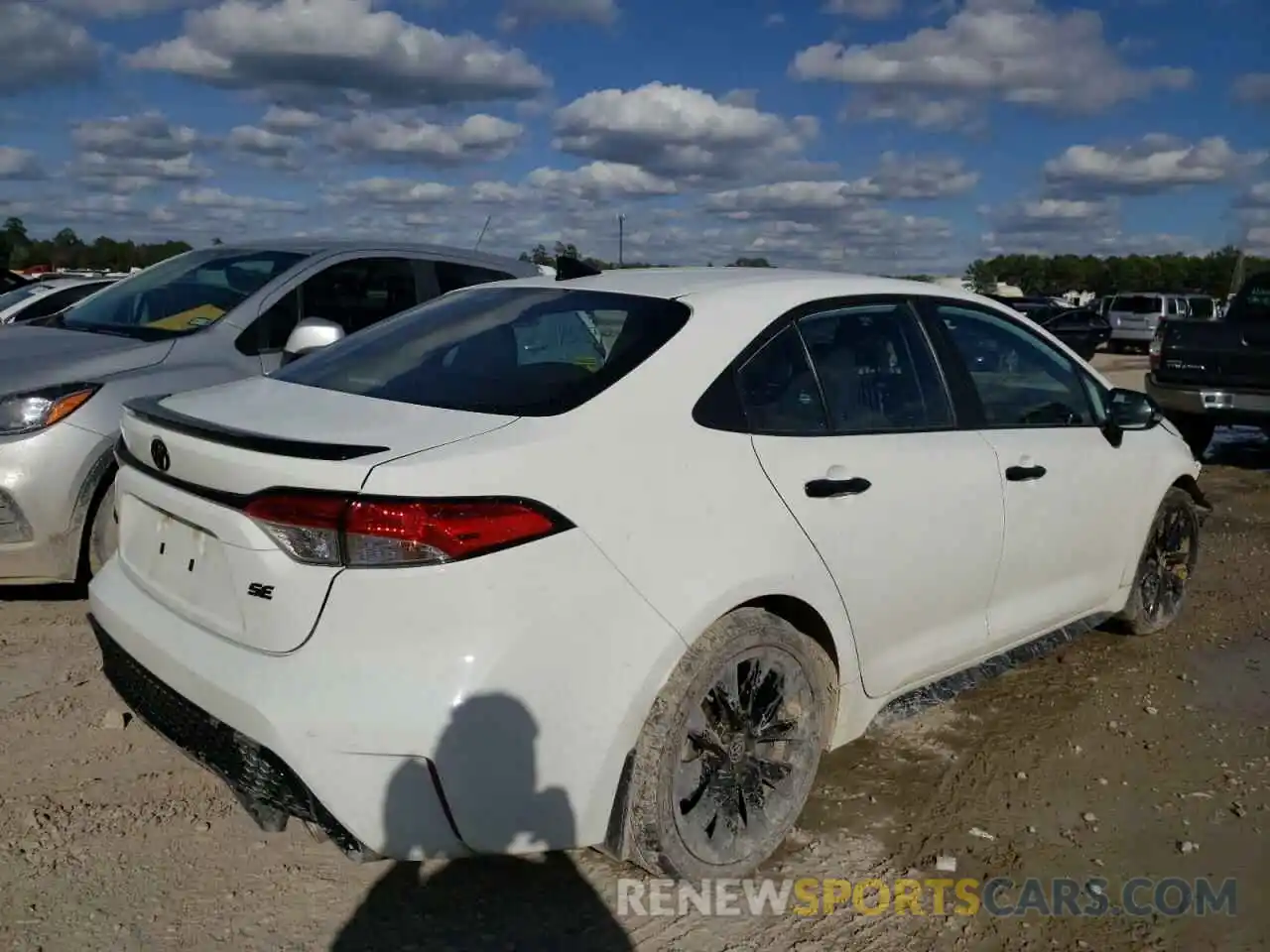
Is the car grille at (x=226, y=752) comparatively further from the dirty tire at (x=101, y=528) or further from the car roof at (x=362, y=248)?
the car roof at (x=362, y=248)

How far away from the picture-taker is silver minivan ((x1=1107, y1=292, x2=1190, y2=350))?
30422 mm

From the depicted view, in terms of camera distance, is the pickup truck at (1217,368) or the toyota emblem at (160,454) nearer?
the toyota emblem at (160,454)

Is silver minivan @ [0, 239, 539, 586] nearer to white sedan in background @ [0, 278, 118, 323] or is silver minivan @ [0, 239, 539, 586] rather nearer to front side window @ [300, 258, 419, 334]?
front side window @ [300, 258, 419, 334]

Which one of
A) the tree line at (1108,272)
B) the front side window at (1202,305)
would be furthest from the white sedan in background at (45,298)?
the tree line at (1108,272)

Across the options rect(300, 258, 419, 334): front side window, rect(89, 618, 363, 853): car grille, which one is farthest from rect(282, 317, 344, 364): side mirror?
rect(89, 618, 363, 853): car grille

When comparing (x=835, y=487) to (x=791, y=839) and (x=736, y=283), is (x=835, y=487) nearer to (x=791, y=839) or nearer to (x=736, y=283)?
(x=736, y=283)

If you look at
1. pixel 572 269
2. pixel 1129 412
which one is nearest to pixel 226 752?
pixel 572 269

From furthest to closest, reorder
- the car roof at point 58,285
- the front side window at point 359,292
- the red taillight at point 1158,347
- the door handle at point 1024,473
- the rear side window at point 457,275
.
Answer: the car roof at point 58,285, the red taillight at point 1158,347, the rear side window at point 457,275, the front side window at point 359,292, the door handle at point 1024,473

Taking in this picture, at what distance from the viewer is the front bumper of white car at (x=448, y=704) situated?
236 centimetres

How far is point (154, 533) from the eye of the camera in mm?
2898

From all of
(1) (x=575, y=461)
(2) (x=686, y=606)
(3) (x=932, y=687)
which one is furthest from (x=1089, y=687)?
(1) (x=575, y=461)

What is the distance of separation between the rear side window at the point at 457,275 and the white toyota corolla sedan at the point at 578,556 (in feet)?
9.15

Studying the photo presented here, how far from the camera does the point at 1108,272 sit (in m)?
86.3

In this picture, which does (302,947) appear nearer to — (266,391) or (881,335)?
(266,391)
